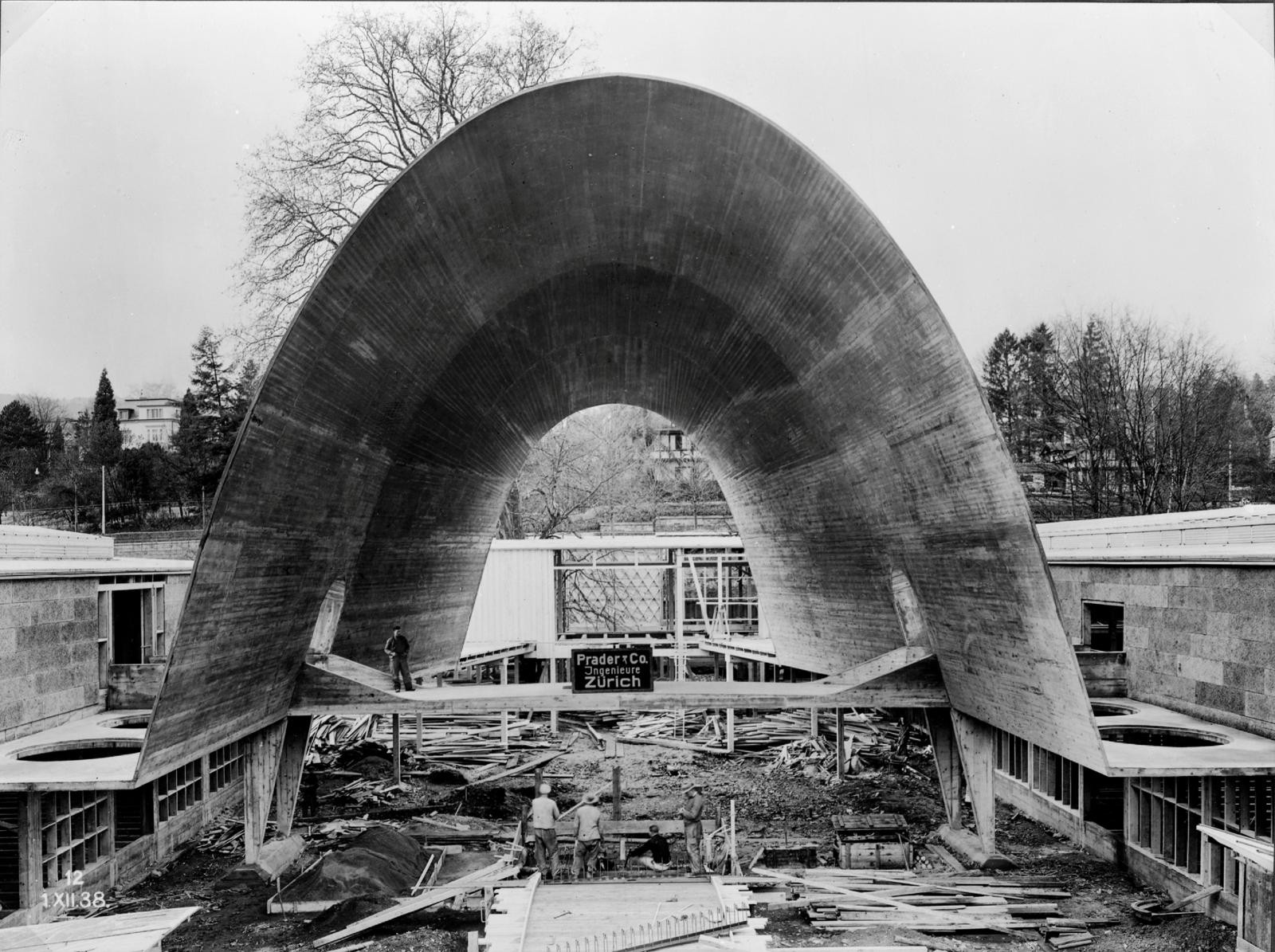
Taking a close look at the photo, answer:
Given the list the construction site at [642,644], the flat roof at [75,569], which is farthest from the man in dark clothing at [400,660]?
the flat roof at [75,569]

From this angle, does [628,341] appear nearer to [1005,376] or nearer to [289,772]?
[289,772]

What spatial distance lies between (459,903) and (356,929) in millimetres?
1215

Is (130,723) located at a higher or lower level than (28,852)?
higher

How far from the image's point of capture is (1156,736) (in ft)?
41.7

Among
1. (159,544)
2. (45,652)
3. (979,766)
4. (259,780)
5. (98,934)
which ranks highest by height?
(159,544)

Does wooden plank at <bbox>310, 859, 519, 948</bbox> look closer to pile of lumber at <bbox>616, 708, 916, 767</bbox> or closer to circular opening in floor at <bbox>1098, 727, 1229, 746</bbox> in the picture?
circular opening in floor at <bbox>1098, 727, 1229, 746</bbox>

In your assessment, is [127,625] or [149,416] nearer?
[127,625]

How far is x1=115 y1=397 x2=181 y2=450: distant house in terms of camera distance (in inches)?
2293

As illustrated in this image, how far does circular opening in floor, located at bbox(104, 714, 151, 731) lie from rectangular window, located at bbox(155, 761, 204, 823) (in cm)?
80

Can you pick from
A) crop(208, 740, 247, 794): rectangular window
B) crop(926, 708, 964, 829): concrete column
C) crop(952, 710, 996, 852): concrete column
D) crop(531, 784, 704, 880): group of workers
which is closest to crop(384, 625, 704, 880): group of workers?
crop(531, 784, 704, 880): group of workers

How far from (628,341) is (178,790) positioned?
9177 millimetres

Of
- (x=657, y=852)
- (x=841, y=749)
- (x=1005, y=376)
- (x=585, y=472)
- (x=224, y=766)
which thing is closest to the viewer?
(x=657, y=852)

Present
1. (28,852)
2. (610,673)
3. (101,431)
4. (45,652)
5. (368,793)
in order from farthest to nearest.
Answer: (101,431)
(368,793)
(45,652)
(610,673)
(28,852)

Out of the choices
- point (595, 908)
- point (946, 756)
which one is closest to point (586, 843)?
point (595, 908)
